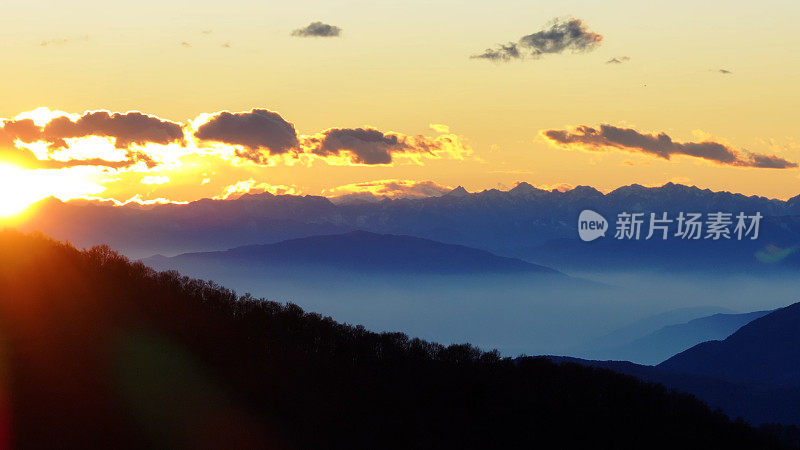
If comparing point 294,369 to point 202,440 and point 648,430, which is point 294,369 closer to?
point 202,440

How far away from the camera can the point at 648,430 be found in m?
197

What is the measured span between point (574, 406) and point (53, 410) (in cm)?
10344

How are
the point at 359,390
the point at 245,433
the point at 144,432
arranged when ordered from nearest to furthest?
the point at 144,432 → the point at 245,433 → the point at 359,390

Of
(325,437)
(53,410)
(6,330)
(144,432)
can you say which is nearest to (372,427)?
(325,437)

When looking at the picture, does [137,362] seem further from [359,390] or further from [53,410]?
[359,390]

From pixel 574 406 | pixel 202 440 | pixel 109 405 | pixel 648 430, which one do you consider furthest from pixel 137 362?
pixel 648 430

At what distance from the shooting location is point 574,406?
648 feet

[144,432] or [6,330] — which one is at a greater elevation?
[6,330]

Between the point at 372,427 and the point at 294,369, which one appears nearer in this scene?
the point at 372,427

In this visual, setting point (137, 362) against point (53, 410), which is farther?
point (137, 362)

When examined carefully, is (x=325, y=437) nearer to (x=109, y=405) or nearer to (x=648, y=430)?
(x=109, y=405)

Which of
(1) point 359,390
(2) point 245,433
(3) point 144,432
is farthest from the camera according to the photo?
(1) point 359,390

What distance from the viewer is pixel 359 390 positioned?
7549 inches

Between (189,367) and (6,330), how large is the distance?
38.9 m
